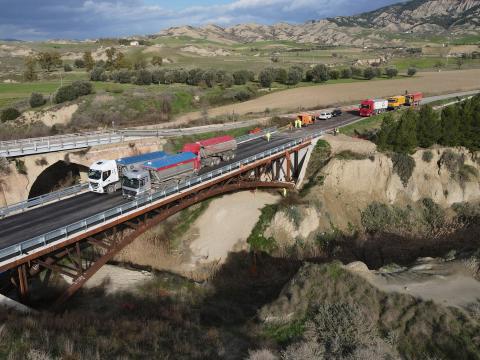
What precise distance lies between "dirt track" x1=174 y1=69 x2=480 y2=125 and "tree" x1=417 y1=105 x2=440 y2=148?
29.7 m

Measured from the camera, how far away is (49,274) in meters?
32.6

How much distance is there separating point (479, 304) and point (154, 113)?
7058 centimetres

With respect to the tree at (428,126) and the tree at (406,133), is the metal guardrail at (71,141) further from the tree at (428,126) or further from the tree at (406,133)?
the tree at (428,126)

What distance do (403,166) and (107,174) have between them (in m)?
40.8

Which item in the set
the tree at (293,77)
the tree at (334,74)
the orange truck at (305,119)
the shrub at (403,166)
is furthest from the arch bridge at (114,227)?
the tree at (334,74)

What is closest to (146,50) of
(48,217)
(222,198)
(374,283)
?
(222,198)

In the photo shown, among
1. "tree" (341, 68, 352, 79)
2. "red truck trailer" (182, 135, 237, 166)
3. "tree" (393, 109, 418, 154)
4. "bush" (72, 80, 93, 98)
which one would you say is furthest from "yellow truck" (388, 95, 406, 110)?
"bush" (72, 80, 93, 98)

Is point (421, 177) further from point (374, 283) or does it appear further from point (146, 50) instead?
point (146, 50)

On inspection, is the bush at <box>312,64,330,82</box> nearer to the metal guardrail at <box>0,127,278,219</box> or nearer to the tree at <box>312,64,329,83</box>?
the tree at <box>312,64,329,83</box>

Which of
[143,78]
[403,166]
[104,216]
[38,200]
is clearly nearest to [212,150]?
[104,216]

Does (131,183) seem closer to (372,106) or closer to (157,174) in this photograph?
(157,174)

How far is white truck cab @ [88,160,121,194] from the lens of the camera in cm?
3503

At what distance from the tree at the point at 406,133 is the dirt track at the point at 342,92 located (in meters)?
30.5

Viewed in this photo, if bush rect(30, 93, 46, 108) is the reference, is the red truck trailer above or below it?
below
